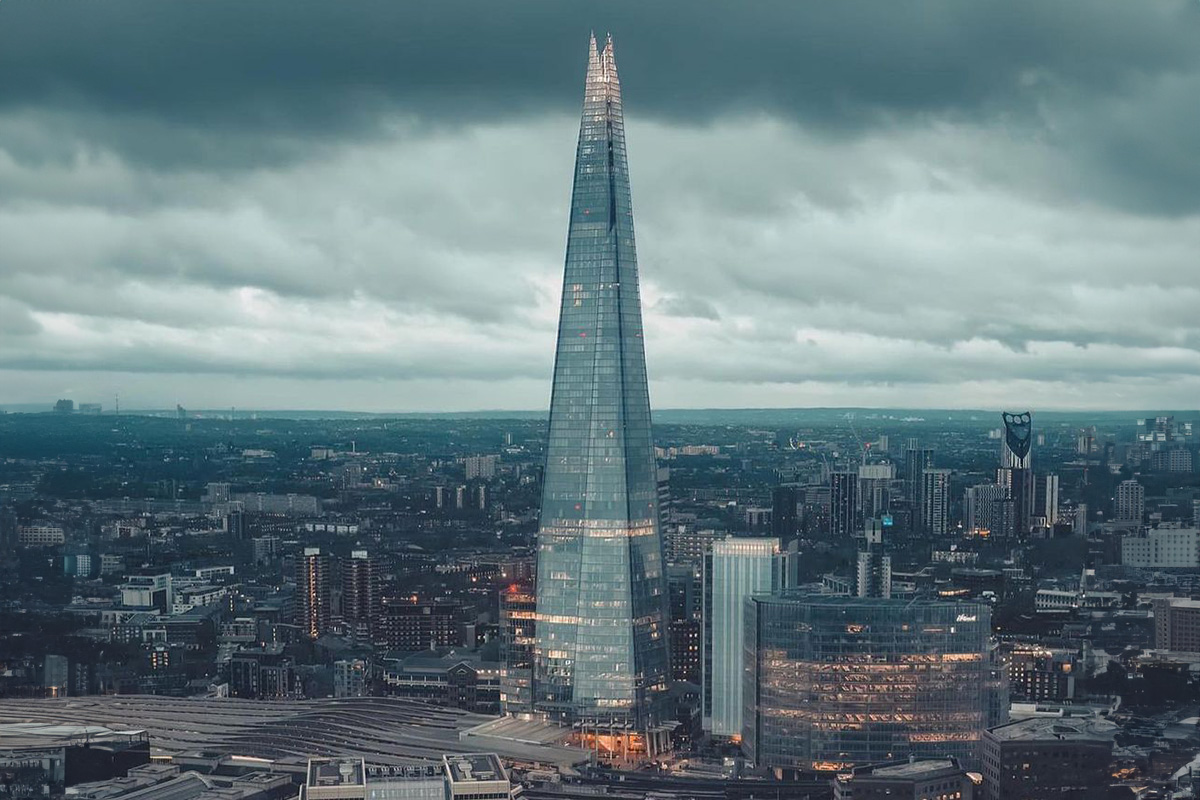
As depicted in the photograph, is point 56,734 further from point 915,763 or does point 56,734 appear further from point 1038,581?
point 1038,581

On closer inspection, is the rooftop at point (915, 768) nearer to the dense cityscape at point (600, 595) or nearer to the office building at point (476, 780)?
the dense cityscape at point (600, 595)

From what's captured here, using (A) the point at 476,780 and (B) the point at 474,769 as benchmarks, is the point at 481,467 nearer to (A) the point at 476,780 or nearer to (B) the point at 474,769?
(B) the point at 474,769

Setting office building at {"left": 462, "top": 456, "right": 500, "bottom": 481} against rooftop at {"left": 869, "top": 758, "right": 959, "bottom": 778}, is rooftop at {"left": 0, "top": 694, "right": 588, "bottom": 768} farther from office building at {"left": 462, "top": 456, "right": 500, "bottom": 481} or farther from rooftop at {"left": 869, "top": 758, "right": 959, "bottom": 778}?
office building at {"left": 462, "top": 456, "right": 500, "bottom": 481}

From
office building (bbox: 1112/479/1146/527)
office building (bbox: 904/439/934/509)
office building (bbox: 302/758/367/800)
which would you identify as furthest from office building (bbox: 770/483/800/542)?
office building (bbox: 302/758/367/800)

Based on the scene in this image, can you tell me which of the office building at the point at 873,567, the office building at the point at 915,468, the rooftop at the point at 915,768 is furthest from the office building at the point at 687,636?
the office building at the point at 915,468

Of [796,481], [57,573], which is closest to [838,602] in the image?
[796,481]
